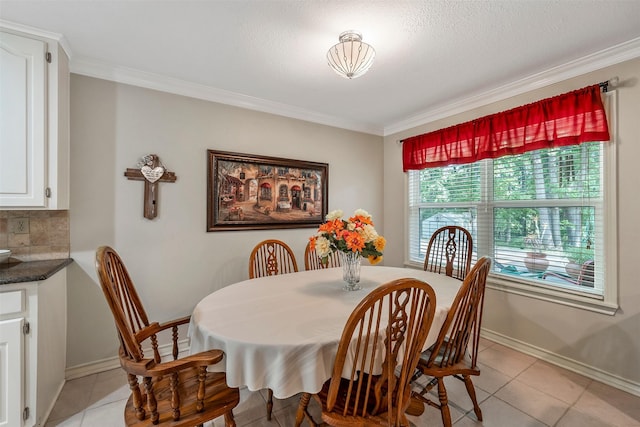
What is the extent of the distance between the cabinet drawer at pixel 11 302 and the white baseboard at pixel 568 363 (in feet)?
11.9

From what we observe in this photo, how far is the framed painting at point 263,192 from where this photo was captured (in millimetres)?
2646

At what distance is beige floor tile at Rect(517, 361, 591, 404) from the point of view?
1.96 meters

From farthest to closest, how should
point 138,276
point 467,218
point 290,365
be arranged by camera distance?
point 467,218 → point 138,276 → point 290,365

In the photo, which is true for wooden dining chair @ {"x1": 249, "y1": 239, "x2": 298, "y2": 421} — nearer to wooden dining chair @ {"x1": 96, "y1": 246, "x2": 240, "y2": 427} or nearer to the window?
wooden dining chair @ {"x1": 96, "y1": 246, "x2": 240, "y2": 427}

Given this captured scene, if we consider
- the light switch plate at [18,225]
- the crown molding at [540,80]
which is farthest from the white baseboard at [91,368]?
the crown molding at [540,80]

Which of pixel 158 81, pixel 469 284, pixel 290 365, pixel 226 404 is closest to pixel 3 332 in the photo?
pixel 226 404

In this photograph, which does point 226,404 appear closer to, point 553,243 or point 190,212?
point 190,212

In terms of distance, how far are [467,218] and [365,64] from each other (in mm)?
2047

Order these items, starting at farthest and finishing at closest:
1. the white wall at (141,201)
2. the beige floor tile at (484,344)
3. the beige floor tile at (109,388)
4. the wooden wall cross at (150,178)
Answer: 1. the beige floor tile at (484,344)
2. the wooden wall cross at (150,178)
3. the white wall at (141,201)
4. the beige floor tile at (109,388)

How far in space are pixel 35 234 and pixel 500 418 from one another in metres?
3.39

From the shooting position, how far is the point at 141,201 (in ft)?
7.67

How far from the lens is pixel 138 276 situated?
7.64 feet

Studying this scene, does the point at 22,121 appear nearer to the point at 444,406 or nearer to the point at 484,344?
the point at 444,406

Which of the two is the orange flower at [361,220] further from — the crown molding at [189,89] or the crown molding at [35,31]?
the crown molding at [35,31]
